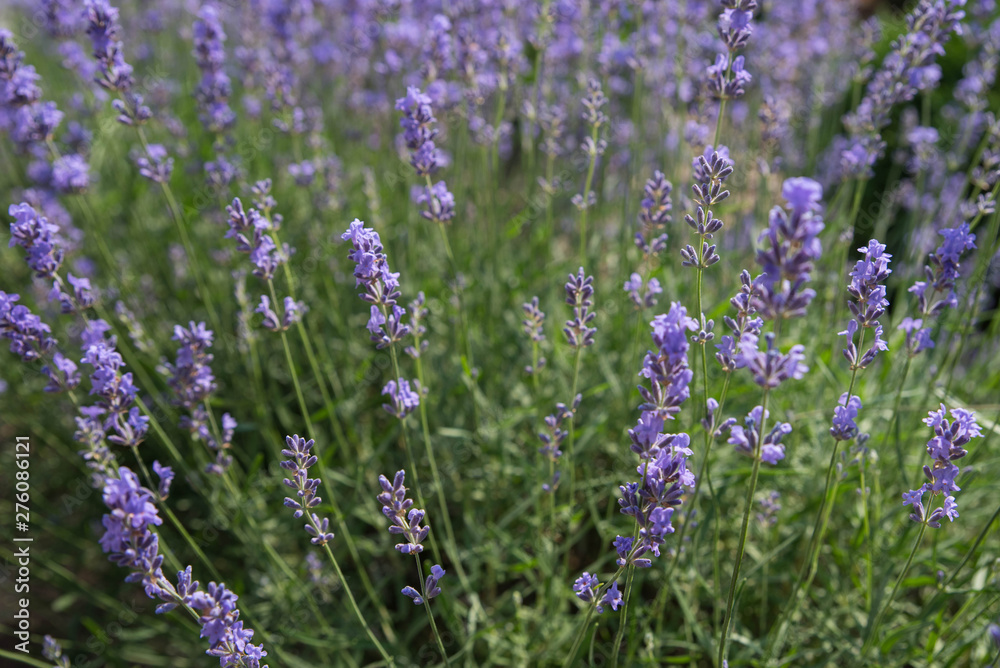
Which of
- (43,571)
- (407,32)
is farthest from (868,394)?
(43,571)

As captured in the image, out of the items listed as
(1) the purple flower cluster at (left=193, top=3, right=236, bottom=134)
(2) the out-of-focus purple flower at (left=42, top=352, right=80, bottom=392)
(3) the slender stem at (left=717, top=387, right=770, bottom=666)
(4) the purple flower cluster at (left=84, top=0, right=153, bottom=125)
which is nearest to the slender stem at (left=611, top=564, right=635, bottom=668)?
(3) the slender stem at (left=717, top=387, right=770, bottom=666)

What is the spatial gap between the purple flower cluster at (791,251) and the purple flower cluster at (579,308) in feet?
2.30

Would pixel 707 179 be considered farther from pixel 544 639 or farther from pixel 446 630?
pixel 446 630

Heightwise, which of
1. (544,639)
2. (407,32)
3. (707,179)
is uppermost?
(407,32)

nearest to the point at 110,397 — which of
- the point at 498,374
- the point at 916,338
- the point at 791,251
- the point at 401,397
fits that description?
the point at 401,397

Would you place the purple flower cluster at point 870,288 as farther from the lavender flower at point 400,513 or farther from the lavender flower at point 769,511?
the lavender flower at point 400,513

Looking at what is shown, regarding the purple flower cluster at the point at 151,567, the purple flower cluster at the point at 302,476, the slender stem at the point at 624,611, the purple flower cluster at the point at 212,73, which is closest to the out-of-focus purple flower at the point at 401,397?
the purple flower cluster at the point at 302,476

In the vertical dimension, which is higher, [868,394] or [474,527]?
[868,394]

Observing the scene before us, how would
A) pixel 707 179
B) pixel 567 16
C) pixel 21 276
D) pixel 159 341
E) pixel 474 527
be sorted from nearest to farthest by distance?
pixel 707 179, pixel 474 527, pixel 159 341, pixel 567 16, pixel 21 276

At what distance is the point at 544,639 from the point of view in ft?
8.86

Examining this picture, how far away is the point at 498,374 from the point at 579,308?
1426 millimetres

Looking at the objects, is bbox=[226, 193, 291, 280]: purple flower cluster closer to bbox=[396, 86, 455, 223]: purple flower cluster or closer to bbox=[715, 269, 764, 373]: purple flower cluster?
bbox=[396, 86, 455, 223]: purple flower cluster

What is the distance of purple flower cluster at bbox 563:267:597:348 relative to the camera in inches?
78.5

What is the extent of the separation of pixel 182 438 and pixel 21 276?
2052 mm
